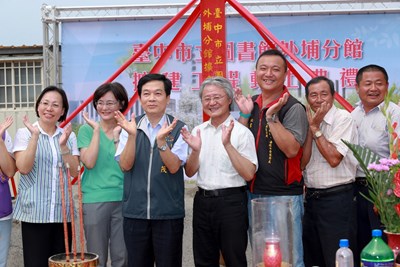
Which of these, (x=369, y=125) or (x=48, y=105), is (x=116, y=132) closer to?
(x=48, y=105)

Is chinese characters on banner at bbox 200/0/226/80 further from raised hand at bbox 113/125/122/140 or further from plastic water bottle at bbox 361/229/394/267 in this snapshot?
plastic water bottle at bbox 361/229/394/267

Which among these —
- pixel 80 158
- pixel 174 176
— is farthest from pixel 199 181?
pixel 80 158

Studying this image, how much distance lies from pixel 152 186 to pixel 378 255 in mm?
1248

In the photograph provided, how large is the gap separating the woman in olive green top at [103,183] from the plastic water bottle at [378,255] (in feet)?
5.12

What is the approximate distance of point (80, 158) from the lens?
9.87 feet

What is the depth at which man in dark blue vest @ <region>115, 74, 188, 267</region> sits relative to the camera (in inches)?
106

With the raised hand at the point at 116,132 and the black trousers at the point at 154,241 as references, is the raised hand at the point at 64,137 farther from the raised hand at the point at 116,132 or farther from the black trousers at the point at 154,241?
the black trousers at the point at 154,241

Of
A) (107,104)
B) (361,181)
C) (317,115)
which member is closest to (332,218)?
(361,181)

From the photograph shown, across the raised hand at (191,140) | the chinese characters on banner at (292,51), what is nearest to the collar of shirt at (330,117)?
the raised hand at (191,140)

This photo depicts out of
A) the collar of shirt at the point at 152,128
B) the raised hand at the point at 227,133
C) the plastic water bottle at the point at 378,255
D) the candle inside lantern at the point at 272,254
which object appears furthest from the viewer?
the collar of shirt at the point at 152,128

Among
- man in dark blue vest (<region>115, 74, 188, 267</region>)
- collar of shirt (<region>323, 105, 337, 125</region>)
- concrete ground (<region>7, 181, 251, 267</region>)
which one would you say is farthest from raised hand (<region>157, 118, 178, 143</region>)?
concrete ground (<region>7, 181, 251, 267</region>)

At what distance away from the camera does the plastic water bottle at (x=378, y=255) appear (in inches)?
70.1

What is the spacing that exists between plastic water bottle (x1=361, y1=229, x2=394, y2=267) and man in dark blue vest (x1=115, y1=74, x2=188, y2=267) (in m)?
1.11

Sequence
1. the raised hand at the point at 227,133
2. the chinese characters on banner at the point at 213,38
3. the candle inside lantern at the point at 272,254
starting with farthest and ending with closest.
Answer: the chinese characters on banner at the point at 213,38, the raised hand at the point at 227,133, the candle inside lantern at the point at 272,254
